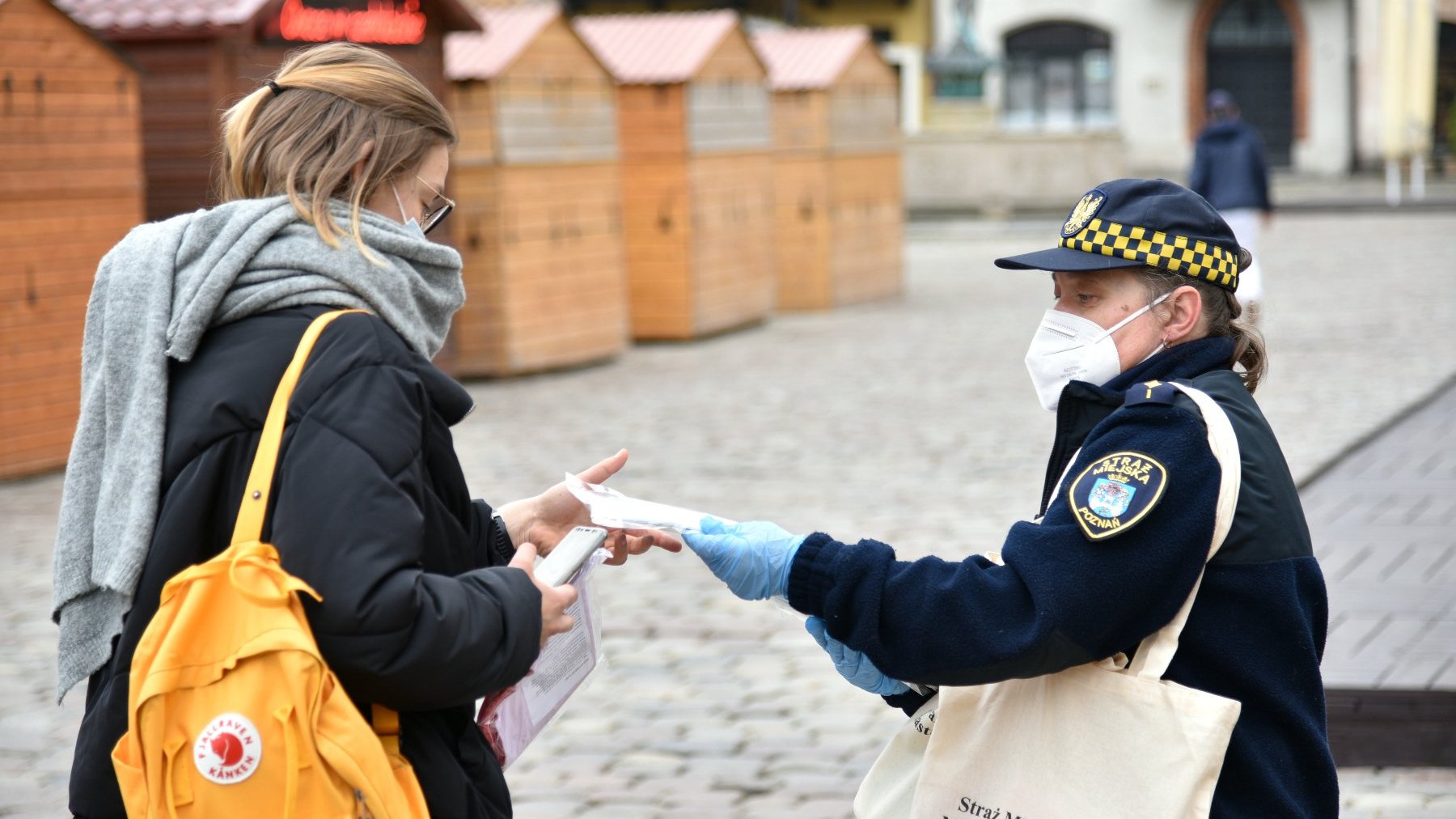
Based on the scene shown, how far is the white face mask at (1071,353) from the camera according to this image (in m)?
2.59

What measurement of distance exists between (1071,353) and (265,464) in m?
1.17

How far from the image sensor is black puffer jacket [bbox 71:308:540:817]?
208cm

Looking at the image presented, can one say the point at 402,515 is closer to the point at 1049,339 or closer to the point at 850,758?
the point at 1049,339

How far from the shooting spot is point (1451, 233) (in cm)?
2531

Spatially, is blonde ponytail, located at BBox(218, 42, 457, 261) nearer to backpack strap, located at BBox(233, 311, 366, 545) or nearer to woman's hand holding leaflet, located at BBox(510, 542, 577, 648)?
backpack strap, located at BBox(233, 311, 366, 545)

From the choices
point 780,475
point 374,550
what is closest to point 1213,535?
point 374,550

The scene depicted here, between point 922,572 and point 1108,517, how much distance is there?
10.4 inches

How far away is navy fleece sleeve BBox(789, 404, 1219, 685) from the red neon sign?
9896 millimetres

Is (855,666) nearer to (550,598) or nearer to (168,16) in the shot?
(550,598)

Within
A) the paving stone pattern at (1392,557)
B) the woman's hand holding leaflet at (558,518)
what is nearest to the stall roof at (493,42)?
the paving stone pattern at (1392,557)

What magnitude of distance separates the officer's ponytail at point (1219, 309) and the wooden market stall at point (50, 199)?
8383 millimetres

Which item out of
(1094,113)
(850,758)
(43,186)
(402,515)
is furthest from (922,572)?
(1094,113)

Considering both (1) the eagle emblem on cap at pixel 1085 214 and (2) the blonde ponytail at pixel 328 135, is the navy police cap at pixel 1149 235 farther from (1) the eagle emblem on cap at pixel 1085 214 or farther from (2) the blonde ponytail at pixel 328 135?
(2) the blonde ponytail at pixel 328 135

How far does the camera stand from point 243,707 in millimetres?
2035
